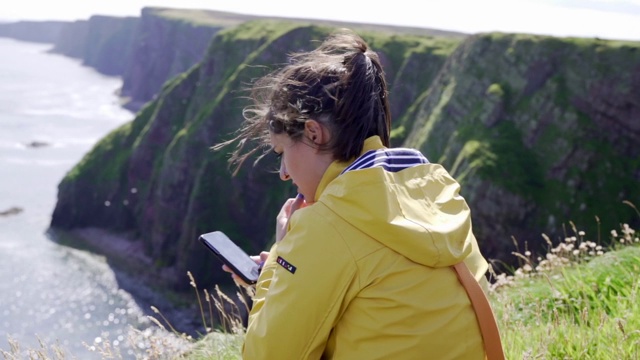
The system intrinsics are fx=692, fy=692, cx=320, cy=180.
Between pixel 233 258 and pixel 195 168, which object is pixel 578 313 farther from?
pixel 195 168

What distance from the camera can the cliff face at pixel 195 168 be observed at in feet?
183

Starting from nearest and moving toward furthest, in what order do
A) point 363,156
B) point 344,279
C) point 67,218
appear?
point 344,279 < point 363,156 < point 67,218

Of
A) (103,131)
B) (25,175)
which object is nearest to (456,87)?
(25,175)

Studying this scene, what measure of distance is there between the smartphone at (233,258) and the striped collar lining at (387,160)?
155 cm

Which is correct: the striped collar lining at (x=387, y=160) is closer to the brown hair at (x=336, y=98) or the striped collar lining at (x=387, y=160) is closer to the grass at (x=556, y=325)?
the brown hair at (x=336, y=98)

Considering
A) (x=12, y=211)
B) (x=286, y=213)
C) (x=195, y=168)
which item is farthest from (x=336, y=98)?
(x=12, y=211)

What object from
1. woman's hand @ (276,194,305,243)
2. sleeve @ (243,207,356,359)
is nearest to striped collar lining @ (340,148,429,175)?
sleeve @ (243,207,356,359)

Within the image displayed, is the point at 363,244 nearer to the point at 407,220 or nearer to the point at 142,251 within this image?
the point at 407,220

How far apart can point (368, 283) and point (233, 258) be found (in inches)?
73.8

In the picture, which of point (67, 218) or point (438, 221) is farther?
point (67, 218)

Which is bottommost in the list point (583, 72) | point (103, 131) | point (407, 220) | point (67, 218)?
point (103, 131)

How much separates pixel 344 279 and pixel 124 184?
7178 centimetres

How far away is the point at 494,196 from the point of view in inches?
1296

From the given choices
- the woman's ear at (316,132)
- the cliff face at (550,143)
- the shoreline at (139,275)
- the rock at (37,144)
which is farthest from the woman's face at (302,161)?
the rock at (37,144)
